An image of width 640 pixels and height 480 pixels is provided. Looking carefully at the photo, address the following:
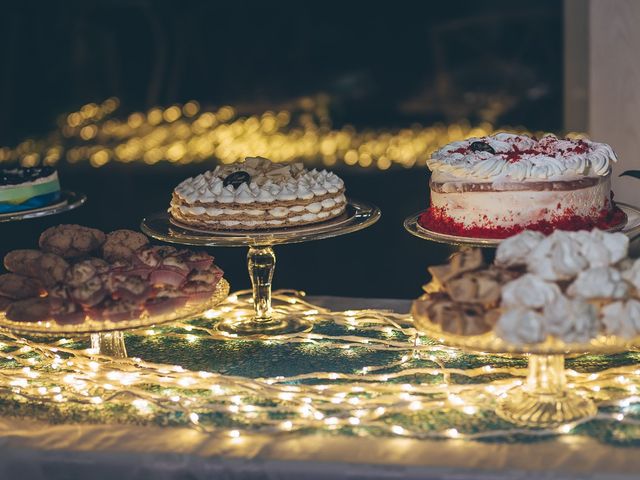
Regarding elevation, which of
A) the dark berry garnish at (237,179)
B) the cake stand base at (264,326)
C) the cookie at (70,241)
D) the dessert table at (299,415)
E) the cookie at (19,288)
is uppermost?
the dark berry garnish at (237,179)

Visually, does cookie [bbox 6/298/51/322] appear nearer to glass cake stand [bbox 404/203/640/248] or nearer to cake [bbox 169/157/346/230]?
cake [bbox 169/157/346/230]

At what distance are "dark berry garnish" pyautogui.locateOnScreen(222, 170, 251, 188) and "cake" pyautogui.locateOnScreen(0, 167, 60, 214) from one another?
0.67 metres

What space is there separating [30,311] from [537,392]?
37.3 inches

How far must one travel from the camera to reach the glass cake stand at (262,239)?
2.25 meters

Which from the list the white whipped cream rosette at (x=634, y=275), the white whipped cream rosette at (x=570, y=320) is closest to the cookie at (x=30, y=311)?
the white whipped cream rosette at (x=570, y=320)

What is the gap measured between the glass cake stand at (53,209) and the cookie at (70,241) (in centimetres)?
53

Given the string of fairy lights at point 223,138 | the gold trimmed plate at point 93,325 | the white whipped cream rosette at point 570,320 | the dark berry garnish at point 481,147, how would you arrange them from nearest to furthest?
the white whipped cream rosette at point 570,320 → the gold trimmed plate at point 93,325 → the dark berry garnish at point 481,147 → the string of fairy lights at point 223,138

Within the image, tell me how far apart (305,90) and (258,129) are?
423mm

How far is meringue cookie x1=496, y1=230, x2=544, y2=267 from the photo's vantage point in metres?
1.66

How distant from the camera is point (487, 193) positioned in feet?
Answer: 7.15

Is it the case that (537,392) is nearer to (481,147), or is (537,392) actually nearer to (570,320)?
(570,320)

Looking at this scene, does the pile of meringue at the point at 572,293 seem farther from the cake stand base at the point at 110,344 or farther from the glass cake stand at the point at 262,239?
the cake stand base at the point at 110,344

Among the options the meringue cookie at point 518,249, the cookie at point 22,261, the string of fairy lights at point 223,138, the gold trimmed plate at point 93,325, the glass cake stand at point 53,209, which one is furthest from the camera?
the string of fairy lights at point 223,138

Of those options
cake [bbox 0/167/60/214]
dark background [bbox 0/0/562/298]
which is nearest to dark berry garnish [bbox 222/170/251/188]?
cake [bbox 0/167/60/214]
